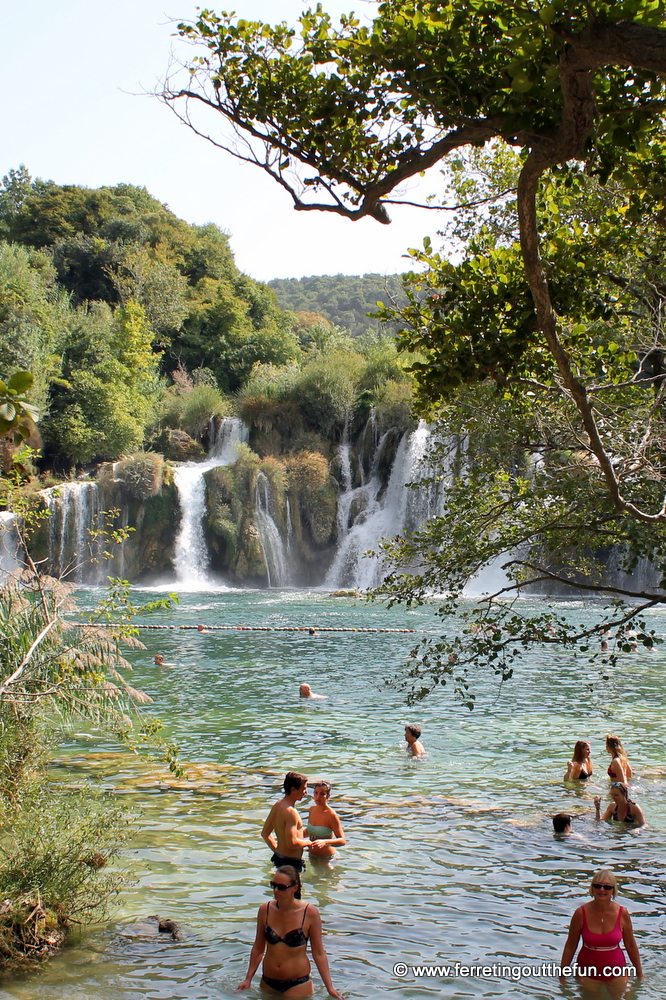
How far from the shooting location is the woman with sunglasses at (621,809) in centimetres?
967

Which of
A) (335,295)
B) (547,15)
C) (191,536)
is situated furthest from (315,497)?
(335,295)

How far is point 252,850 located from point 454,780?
3.43 metres

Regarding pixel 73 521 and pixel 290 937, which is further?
pixel 73 521

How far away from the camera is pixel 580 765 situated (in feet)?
36.1

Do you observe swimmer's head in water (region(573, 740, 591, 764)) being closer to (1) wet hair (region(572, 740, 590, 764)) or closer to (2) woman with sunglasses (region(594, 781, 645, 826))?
(1) wet hair (region(572, 740, 590, 764))

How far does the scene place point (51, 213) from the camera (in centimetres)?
5734

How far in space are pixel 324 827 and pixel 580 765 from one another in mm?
3774

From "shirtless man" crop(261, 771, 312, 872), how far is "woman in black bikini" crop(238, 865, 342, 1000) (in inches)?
66.2

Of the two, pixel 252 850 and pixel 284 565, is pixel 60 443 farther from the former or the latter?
pixel 252 850

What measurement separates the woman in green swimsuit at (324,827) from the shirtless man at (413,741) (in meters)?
Answer: 3.40

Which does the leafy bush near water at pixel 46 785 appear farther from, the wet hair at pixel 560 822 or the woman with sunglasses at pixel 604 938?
the wet hair at pixel 560 822

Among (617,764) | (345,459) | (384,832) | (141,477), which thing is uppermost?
(345,459)

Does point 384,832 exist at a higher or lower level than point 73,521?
lower

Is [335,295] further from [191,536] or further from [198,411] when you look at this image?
[191,536]
